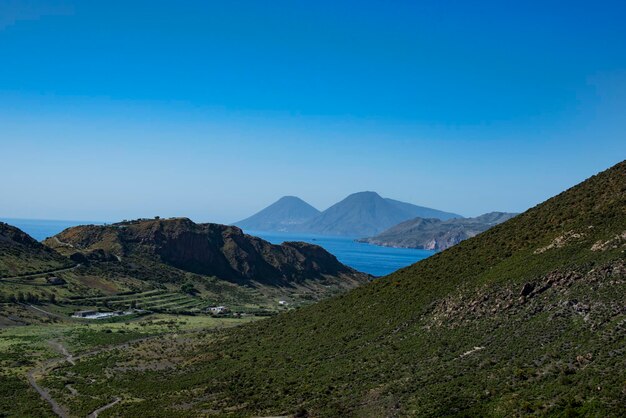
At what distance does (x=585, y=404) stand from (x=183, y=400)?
32.0 meters

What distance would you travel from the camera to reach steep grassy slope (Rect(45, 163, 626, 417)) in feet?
91.0

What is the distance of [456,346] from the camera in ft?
119

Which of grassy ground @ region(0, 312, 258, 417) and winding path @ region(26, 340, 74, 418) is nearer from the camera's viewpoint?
winding path @ region(26, 340, 74, 418)

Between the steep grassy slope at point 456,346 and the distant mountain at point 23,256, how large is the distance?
72.6m

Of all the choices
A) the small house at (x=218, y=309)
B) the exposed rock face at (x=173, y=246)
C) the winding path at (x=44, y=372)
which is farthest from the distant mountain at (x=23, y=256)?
the winding path at (x=44, y=372)

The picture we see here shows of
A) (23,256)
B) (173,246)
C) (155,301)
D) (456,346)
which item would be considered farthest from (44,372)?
(173,246)

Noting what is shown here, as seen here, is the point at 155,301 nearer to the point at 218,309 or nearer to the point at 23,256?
the point at 218,309

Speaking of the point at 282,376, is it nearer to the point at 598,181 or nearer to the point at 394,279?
the point at 394,279

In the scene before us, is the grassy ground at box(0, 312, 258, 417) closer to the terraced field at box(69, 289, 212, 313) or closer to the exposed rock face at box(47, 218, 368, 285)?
the terraced field at box(69, 289, 212, 313)

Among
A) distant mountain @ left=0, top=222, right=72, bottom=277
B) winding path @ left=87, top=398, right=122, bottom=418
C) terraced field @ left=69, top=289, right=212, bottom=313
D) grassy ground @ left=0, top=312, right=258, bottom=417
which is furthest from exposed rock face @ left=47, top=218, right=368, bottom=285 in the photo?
winding path @ left=87, top=398, right=122, bottom=418

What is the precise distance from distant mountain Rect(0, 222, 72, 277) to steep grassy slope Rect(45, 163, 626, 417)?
7261 cm

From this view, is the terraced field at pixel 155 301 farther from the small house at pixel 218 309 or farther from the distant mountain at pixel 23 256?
→ the distant mountain at pixel 23 256

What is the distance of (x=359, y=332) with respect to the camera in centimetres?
4841

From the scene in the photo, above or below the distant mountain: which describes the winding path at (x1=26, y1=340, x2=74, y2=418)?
below
